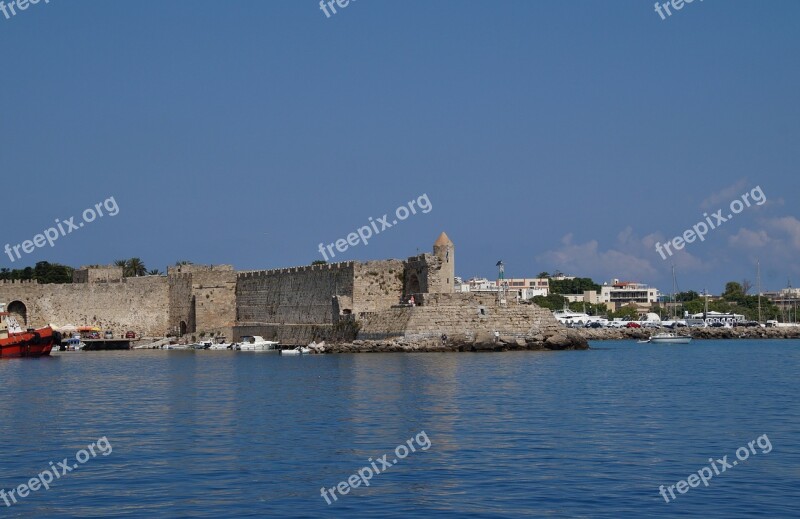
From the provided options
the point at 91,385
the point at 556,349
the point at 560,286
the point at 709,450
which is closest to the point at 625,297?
the point at 560,286

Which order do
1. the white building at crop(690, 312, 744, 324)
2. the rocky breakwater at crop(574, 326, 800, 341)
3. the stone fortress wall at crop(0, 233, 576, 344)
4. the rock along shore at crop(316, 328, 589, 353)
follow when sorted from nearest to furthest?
the rock along shore at crop(316, 328, 589, 353)
the stone fortress wall at crop(0, 233, 576, 344)
the rocky breakwater at crop(574, 326, 800, 341)
the white building at crop(690, 312, 744, 324)

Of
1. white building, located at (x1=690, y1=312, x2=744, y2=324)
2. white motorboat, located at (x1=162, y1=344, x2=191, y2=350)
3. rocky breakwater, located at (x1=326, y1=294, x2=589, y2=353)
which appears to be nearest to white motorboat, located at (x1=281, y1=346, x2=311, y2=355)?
rocky breakwater, located at (x1=326, y1=294, x2=589, y2=353)

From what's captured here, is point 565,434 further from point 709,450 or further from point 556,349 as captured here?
point 556,349

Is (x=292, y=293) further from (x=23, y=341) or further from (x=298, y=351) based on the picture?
(x=23, y=341)

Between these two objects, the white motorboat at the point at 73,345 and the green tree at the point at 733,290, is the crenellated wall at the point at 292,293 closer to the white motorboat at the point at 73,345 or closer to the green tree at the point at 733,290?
the white motorboat at the point at 73,345

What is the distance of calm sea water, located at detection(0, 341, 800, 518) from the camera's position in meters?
9.85

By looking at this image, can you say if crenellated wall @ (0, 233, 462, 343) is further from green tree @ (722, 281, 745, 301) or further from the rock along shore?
green tree @ (722, 281, 745, 301)

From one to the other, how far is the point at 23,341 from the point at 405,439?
76.6ft

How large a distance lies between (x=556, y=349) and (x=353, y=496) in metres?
24.3

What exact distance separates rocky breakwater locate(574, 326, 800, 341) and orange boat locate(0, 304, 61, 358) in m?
26.8

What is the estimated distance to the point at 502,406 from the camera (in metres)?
16.8

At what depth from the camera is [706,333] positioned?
182 feet

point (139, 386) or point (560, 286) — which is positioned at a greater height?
point (560, 286)

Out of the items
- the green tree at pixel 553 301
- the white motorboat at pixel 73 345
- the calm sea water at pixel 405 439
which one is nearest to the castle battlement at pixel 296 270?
the white motorboat at pixel 73 345
